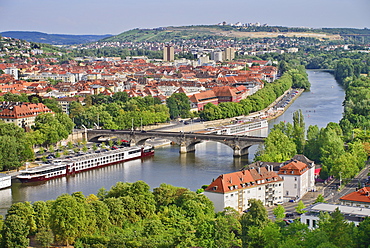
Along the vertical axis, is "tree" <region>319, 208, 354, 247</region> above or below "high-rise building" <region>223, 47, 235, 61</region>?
below

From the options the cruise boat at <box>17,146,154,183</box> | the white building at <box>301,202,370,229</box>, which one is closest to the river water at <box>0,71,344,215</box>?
the cruise boat at <box>17,146,154,183</box>

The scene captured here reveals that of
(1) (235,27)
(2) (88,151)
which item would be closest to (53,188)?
(2) (88,151)

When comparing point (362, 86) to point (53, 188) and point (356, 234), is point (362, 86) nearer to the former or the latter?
point (53, 188)

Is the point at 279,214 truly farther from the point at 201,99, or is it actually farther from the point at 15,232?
the point at 201,99

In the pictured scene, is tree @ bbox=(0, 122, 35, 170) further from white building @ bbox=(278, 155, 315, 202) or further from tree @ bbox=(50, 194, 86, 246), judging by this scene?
white building @ bbox=(278, 155, 315, 202)

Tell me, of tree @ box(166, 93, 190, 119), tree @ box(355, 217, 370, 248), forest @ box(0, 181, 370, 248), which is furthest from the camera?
tree @ box(166, 93, 190, 119)
